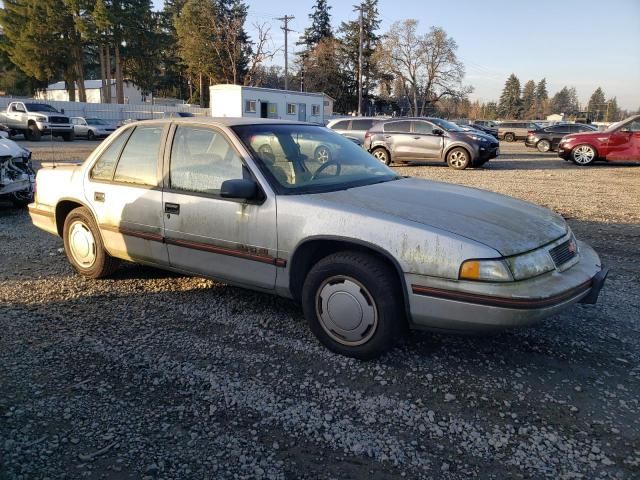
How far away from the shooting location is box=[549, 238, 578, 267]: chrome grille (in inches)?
128

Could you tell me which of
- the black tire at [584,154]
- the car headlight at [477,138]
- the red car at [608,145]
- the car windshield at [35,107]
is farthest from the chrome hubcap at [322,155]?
the car windshield at [35,107]

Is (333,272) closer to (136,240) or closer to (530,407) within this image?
(530,407)

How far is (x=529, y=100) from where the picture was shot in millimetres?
121875

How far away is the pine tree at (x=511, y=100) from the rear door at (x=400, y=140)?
110 m

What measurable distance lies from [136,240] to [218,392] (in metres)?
1.92

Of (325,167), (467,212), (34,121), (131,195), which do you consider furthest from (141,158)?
(34,121)

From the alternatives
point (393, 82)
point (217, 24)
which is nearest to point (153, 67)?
point (217, 24)

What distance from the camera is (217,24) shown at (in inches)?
2206

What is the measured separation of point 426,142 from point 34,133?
22.9 m

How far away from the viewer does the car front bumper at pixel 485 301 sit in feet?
9.41

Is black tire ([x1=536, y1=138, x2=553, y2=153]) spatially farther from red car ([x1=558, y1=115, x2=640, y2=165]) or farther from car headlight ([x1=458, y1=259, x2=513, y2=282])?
car headlight ([x1=458, y1=259, x2=513, y2=282])

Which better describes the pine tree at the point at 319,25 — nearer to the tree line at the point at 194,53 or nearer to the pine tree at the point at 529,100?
→ the tree line at the point at 194,53

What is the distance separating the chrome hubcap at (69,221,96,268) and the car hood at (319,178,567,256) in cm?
262

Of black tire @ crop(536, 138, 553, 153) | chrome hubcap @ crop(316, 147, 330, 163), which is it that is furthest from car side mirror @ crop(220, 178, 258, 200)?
black tire @ crop(536, 138, 553, 153)
